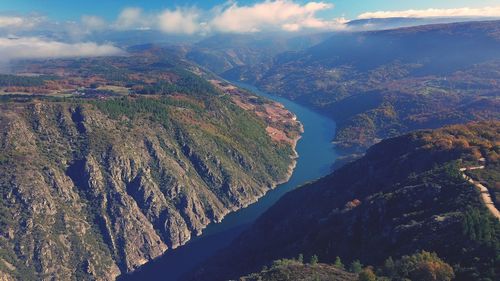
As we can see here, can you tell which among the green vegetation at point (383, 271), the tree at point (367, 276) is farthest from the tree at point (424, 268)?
the tree at point (367, 276)

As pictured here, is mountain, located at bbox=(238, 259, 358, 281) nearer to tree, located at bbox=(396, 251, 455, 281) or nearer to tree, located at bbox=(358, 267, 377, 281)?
tree, located at bbox=(358, 267, 377, 281)

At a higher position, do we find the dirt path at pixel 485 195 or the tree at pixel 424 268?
the dirt path at pixel 485 195

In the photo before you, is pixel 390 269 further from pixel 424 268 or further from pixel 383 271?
pixel 424 268

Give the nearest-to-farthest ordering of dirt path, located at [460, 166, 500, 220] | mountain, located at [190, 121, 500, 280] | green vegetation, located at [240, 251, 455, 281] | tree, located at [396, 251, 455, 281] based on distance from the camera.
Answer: tree, located at [396, 251, 455, 281] < green vegetation, located at [240, 251, 455, 281] < mountain, located at [190, 121, 500, 280] < dirt path, located at [460, 166, 500, 220]

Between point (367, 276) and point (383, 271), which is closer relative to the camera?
point (367, 276)

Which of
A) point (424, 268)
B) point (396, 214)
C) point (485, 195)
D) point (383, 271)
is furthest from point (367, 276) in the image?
point (485, 195)

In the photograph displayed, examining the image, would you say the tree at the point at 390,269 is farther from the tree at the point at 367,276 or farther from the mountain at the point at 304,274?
the mountain at the point at 304,274

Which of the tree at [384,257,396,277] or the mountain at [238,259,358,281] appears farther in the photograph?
the mountain at [238,259,358,281]

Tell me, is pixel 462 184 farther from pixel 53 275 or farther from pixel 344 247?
pixel 53 275

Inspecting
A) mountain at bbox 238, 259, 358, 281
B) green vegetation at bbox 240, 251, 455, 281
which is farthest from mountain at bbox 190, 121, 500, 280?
mountain at bbox 238, 259, 358, 281
